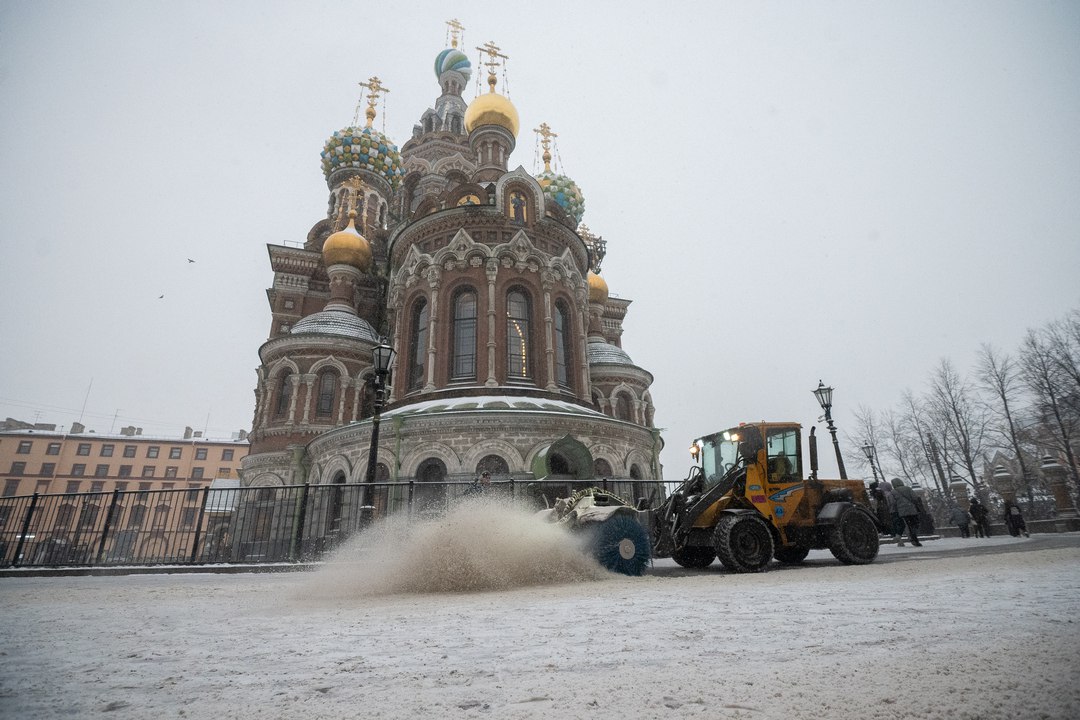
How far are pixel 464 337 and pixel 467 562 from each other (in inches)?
571

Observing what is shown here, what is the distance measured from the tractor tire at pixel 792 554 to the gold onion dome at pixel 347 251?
84.1 ft

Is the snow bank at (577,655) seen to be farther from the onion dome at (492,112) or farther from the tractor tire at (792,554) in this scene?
the onion dome at (492,112)

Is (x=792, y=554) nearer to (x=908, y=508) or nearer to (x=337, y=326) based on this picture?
(x=908, y=508)

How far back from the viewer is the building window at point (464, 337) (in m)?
20.3

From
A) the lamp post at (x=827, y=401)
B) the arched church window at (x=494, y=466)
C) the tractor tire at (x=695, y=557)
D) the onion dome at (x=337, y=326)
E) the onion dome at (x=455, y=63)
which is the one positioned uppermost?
the onion dome at (x=455, y=63)

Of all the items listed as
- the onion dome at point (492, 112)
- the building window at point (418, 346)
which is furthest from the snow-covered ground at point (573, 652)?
the onion dome at point (492, 112)

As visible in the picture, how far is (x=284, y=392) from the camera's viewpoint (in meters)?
24.9

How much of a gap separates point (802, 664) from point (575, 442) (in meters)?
14.3

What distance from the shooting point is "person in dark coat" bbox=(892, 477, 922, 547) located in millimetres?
13586

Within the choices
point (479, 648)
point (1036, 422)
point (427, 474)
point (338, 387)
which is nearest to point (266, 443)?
point (338, 387)

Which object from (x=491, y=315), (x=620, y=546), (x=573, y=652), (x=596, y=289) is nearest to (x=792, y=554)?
(x=620, y=546)

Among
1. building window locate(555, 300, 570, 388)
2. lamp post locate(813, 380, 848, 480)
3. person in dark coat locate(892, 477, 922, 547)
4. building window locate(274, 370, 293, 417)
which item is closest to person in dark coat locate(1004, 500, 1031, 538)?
person in dark coat locate(892, 477, 922, 547)

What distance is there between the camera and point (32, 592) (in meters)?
7.12

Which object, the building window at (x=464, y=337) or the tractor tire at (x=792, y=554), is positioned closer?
the tractor tire at (x=792, y=554)
